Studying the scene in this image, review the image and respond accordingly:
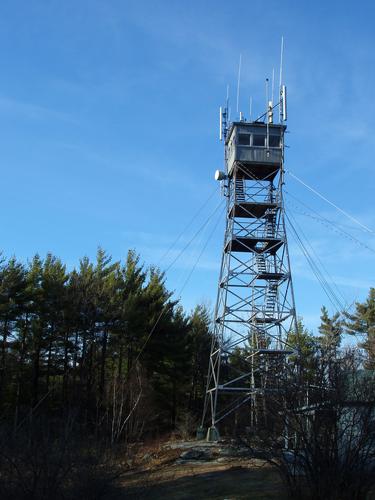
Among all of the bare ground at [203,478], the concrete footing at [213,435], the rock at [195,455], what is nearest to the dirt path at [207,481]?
the bare ground at [203,478]

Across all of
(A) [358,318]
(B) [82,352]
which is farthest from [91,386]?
(A) [358,318]

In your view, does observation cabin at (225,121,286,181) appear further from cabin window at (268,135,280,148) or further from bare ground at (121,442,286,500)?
bare ground at (121,442,286,500)

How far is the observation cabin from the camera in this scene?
32.0 m

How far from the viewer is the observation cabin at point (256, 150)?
31984mm

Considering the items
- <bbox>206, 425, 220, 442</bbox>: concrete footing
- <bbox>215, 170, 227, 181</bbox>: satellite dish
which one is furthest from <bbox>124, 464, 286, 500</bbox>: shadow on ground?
<bbox>215, 170, 227, 181</bbox>: satellite dish

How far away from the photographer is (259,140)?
107ft

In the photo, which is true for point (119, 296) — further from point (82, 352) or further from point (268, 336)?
point (268, 336)

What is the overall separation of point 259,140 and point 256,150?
0.77m

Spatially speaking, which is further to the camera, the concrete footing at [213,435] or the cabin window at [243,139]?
the cabin window at [243,139]

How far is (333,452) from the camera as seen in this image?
484 inches

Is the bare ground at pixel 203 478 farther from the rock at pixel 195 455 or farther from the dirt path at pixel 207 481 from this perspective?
the rock at pixel 195 455

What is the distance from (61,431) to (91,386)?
1342 inches

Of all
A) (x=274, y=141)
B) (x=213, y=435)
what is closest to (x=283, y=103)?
(x=274, y=141)

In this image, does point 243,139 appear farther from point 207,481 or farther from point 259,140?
point 207,481
